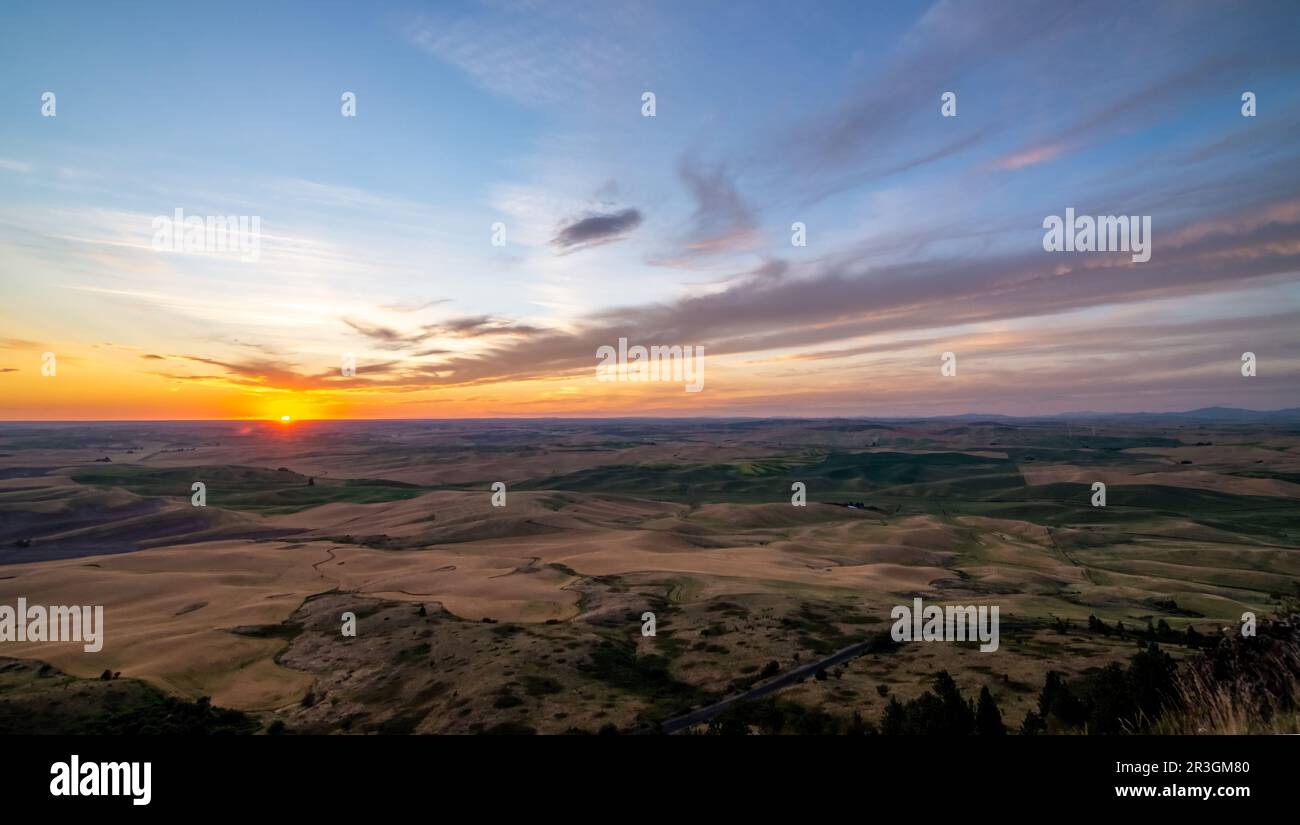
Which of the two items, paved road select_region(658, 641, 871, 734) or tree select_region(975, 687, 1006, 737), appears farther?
paved road select_region(658, 641, 871, 734)

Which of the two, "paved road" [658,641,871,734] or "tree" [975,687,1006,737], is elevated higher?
"tree" [975,687,1006,737]

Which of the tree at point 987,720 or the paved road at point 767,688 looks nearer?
the tree at point 987,720

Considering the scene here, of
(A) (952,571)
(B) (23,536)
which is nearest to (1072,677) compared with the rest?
(A) (952,571)

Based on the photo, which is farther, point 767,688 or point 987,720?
point 767,688

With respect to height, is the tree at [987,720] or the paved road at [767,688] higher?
the tree at [987,720]

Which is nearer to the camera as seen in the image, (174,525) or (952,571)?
(952,571)
